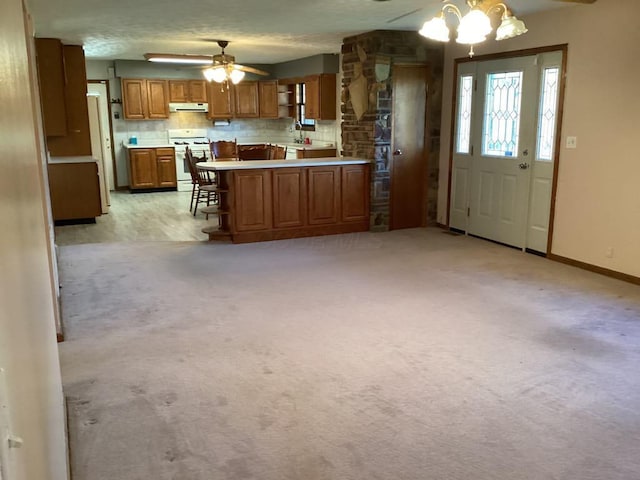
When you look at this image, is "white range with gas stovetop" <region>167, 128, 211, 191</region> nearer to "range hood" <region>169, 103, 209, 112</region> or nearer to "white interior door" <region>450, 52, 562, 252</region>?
"range hood" <region>169, 103, 209, 112</region>

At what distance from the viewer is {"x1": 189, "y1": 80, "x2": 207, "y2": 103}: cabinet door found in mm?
10469

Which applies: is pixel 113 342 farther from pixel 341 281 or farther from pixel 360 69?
pixel 360 69

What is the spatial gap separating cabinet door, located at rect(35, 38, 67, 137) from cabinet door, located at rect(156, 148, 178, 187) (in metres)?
3.22

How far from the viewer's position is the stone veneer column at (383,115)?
6.62 m

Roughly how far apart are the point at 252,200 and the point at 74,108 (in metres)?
3.00

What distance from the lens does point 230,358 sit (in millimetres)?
3439

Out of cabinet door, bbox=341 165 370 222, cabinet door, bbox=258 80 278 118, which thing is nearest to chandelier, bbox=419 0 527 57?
cabinet door, bbox=341 165 370 222

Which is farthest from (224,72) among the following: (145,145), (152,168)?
(145,145)

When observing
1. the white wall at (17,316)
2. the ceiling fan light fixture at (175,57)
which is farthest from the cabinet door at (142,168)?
the white wall at (17,316)

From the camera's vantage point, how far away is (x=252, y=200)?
21.1 ft

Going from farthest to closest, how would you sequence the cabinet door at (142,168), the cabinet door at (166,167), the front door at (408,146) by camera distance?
the cabinet door at (166,167)
the cabinet door at (142,168)
the front door at (408,146)

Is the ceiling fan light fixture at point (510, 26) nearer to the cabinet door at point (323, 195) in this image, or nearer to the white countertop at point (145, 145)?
the cabinet door at point (323, 195)

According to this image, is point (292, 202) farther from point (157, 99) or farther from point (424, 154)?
point (157, 99)

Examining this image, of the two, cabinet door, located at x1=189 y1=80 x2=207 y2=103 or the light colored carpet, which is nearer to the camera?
the light colored carpet
